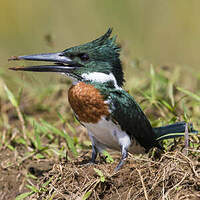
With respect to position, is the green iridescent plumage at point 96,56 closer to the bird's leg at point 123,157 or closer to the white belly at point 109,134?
the white belly at point 109,134

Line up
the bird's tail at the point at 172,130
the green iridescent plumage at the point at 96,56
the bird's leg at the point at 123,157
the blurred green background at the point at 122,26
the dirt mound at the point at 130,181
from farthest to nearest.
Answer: the blurred green background at the point at 122,26, the bird's tail at the point at 172,130, the green iridescent plumage at the point at 96,56, the bird's leg at the point at 123,157, the dirt mound at the point at 130,181

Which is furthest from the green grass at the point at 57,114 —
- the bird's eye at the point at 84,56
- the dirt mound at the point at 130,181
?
the bird's eye at the point at 84,56

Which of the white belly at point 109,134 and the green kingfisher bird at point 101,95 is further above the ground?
the green kingfisher bird at point 101,95

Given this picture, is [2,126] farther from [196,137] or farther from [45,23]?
[45,23]

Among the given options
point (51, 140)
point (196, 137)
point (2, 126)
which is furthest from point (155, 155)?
point (2, 126)

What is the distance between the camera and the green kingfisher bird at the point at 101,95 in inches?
127

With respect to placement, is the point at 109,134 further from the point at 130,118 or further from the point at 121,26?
the point at 121,26

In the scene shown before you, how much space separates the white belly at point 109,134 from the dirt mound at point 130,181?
0.15 m

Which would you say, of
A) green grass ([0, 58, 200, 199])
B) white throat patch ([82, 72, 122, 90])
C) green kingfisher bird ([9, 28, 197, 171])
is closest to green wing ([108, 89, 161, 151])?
green kingfisher bird ([9, 28, 197, 171])

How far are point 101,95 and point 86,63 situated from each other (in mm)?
267

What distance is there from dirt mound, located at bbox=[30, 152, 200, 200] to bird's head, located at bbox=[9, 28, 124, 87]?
62 centimetres

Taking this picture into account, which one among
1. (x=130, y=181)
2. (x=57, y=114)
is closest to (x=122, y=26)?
(x=57, y=114)

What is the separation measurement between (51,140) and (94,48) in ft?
4.36

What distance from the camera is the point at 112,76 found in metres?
3.37
